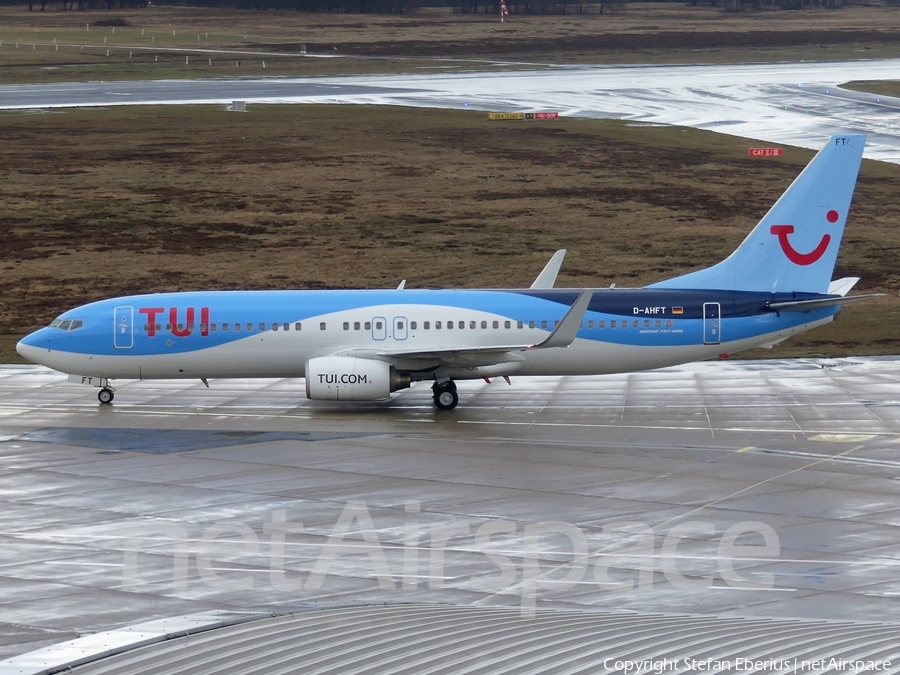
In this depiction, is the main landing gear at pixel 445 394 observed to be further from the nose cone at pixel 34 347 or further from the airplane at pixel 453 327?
the nose cone at pixel 34 347

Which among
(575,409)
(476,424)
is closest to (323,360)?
(476,424)

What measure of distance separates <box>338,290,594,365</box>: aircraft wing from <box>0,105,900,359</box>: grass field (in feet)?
51.3

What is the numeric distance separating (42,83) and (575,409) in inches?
3790

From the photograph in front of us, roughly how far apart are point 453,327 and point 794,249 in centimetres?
1224

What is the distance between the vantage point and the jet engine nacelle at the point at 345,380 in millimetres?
40656

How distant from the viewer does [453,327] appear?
4219 centimetres

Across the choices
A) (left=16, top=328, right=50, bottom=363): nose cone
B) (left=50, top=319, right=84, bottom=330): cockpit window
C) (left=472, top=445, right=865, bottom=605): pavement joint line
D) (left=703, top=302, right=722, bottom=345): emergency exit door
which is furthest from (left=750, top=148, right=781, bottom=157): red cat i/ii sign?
(left=16, top=328, right=50, bottom=363): nose cone

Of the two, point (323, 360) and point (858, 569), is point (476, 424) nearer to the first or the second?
point (323, 360)

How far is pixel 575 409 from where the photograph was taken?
42594mm

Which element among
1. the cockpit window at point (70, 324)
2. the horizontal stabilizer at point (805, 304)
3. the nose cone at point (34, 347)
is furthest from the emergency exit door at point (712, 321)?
the nose cone at point (34, 347)

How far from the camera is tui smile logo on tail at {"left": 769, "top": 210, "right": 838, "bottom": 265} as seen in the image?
43.0 meters

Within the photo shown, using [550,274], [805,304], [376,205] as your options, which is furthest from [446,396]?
[376,205]

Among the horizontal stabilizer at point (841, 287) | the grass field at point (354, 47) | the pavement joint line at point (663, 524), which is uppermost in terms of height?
the grass field at point (354, 47)

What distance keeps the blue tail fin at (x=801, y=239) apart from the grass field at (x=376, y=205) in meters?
9.37
